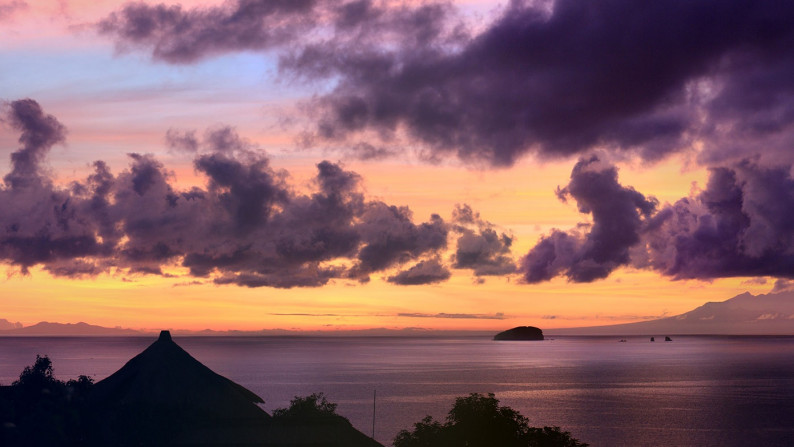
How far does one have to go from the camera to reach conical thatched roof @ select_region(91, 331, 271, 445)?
45.5 metres

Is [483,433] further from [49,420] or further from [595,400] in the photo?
[595,400]

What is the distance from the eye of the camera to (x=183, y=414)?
49.5 m

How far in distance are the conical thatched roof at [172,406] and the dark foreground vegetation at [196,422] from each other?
0.20 ft

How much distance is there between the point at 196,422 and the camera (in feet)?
161

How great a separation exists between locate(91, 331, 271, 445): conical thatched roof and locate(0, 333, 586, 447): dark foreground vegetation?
6 centimetres

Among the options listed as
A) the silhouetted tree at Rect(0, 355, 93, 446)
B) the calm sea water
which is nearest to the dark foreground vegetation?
the silhouetted tree at Rect(0, 355, 93, 446)

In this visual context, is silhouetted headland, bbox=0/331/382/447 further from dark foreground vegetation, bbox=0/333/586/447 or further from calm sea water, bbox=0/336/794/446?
calm sea water, bbox=0/336/794/446

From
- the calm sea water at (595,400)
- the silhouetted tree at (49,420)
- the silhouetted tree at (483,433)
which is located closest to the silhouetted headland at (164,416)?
the silhouetted tree at (49,420)

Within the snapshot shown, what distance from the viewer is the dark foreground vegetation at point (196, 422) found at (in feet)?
148

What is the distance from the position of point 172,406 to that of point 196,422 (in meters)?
2.15

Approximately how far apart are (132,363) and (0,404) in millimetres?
8736

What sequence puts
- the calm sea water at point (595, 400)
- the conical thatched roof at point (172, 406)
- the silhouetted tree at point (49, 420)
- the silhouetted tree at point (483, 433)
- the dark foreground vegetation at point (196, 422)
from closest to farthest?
the silhouetted tree at point (483, 433) → the dark foreground vegetation at point (196, 422) → the silhouetted tree at point (49, 420) → the conical thatched roof at point (172, 406) → the calm sea water at point (595, 400)

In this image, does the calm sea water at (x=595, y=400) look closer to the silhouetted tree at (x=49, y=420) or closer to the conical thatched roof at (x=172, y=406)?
the conical thatched roof at (x=172, y=406)

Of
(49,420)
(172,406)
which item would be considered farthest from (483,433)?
(49,420)
